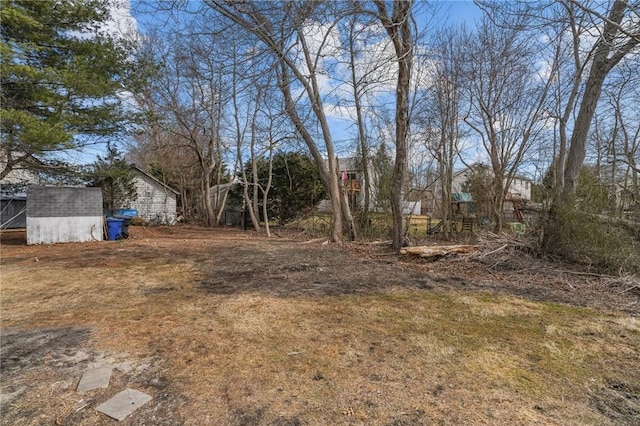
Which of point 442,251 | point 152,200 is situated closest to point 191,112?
point 152,200

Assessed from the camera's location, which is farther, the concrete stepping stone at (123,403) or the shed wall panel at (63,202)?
the shed wall panel at (63,202)

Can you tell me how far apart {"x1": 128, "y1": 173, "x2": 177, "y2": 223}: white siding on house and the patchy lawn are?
1524 centimetres

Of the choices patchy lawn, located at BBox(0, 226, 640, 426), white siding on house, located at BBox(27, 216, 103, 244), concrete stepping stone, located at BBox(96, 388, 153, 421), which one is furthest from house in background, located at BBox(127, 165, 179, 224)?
concrete stepping stone, located at BBox(96, 388, 153, 421)

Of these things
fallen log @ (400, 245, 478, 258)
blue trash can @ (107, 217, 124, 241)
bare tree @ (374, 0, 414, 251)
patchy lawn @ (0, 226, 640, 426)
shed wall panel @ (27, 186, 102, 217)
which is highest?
bare tree @ (374, 0, 414, 251)

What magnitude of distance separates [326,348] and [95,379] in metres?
1.69

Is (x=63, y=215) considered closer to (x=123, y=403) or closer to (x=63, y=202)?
(x=63, y=202)

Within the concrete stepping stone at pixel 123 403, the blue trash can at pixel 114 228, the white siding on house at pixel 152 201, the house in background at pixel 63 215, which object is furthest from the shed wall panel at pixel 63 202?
the concrete stepping stone at pixel 123 403

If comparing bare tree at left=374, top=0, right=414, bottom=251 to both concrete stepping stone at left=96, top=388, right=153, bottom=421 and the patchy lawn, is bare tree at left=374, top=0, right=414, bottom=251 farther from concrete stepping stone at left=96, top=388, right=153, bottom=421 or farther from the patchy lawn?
concrete stepping stone at left=96, top=388, right=153, bottom=421

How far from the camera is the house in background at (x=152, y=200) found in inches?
779

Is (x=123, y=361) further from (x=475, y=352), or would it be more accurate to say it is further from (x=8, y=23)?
(x=8, y=23)

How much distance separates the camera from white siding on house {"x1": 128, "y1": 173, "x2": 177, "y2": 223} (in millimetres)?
19875

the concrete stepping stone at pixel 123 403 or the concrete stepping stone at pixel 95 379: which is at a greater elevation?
the concrete stepping stone at pixel 95 379

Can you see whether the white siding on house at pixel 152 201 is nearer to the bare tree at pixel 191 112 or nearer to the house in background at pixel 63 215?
the bare tree at pixel 191 112

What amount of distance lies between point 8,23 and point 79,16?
182cm
